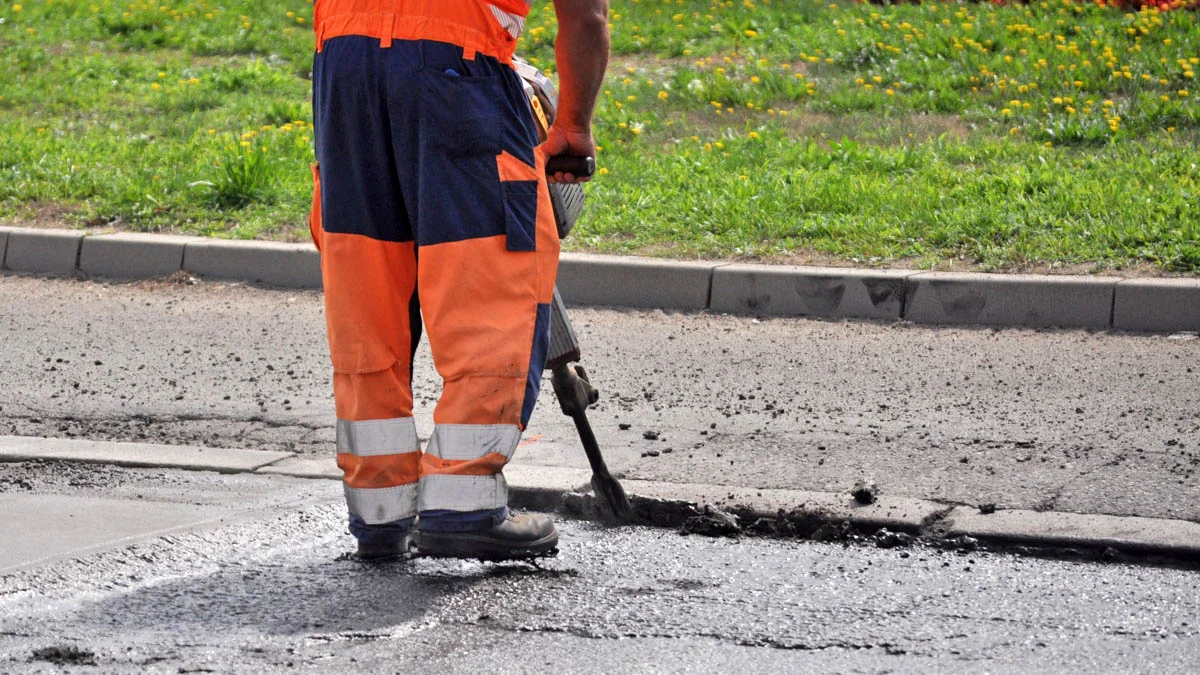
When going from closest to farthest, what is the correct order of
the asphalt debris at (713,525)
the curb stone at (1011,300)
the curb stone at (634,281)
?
the asphalt debris at (713,525) < the curb stone at (1011,300) < the curb stone at (634,281)

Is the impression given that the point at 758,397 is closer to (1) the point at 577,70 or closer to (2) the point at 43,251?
(1) the point at 577,70

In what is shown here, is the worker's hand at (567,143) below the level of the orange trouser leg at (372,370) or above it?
above

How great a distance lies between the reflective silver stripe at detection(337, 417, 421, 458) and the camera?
11.8ft

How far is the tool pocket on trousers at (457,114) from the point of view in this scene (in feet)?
11.3

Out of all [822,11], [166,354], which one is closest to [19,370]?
[166,354]

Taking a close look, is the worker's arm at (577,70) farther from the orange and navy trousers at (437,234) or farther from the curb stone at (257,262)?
the curb stone at (257,262)

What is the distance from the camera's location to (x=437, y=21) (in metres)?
3.42

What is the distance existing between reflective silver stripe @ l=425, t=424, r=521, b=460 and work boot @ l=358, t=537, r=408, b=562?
11.9 inches

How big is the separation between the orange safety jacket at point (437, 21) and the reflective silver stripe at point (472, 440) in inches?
31.8

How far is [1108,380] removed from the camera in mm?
5363

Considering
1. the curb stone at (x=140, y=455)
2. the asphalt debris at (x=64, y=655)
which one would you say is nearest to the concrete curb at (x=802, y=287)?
the curb stone at (x=140, y=455)

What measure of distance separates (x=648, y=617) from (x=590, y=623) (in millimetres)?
126

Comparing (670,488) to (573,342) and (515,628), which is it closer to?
(573,342)

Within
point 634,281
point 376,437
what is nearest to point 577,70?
point 376,437
